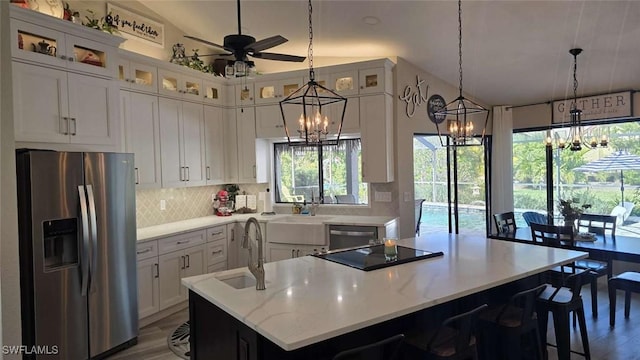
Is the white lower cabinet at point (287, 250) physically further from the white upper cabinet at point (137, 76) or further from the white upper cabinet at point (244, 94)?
the white upper cabinet at point (137, 76)

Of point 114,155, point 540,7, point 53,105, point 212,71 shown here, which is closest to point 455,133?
point 540,7

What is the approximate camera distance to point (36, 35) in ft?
10.2

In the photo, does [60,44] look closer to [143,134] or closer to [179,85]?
[143,134]

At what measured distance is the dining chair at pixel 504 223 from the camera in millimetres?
5168

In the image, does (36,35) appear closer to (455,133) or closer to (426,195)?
(455,133)

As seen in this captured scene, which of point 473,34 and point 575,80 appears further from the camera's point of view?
point 575,80

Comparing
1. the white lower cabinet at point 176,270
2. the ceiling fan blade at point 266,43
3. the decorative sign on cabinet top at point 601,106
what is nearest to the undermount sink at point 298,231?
the white lower cabinet at point 176,270

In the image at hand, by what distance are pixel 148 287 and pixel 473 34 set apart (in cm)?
439

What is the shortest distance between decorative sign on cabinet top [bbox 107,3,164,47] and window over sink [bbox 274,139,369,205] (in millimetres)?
2161

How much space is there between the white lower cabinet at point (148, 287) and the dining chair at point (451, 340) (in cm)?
286

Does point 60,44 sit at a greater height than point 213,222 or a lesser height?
greater

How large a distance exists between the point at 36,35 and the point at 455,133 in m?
3.44

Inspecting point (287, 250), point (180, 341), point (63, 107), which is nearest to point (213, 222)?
point (287, 250)

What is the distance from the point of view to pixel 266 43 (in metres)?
2.97
